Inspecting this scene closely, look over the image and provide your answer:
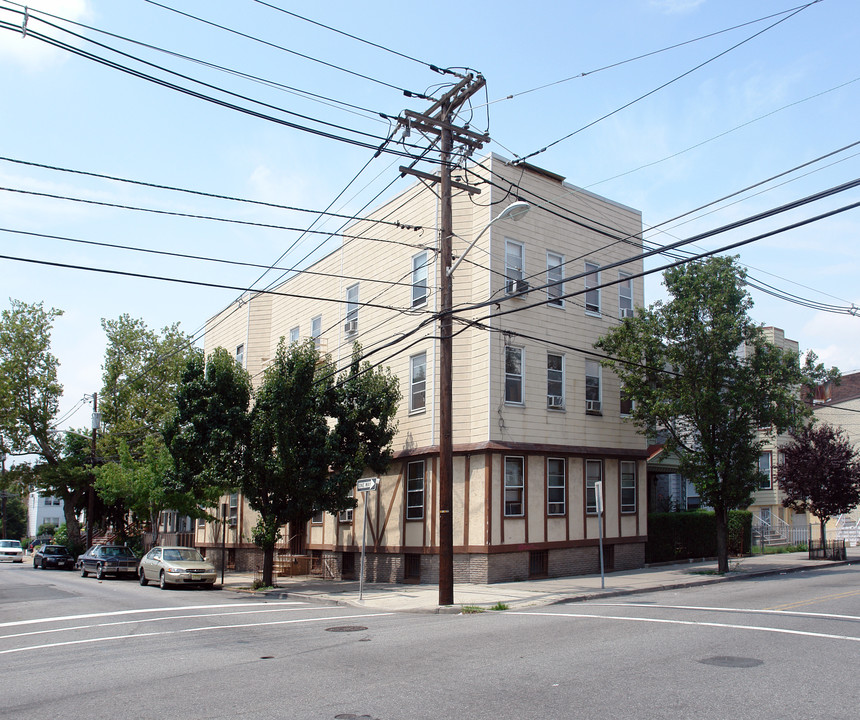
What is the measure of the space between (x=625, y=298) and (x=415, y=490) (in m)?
9.88

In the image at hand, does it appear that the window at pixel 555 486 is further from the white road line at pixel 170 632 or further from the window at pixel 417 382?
the white road line at pixel 170 632

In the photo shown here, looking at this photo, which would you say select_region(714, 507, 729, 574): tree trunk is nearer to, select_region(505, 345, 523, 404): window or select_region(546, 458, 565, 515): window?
select_region(546, 458, 565, 515): window

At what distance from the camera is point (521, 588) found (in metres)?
19.4

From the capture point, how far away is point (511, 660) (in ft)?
30.7

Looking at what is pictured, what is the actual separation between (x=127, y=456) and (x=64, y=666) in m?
28.2

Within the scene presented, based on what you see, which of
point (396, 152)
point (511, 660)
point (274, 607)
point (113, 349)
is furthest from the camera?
point (113, 349)

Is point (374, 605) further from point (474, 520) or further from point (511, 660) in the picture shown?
point (511, 660)

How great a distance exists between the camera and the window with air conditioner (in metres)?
22.8

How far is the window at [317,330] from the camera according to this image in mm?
29953

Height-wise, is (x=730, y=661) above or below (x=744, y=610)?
above

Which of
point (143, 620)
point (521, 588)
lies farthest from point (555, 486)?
point (143, 620)

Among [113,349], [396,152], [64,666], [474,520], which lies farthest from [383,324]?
[113,349]

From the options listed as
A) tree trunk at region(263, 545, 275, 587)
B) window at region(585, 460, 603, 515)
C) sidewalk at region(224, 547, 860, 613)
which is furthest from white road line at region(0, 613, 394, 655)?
window at region(585, 460, 603, 515)

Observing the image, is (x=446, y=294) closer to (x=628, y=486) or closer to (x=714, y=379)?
(x=714, y=379)
